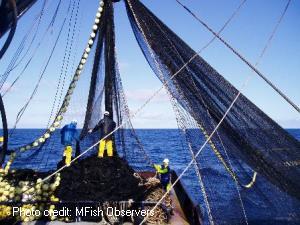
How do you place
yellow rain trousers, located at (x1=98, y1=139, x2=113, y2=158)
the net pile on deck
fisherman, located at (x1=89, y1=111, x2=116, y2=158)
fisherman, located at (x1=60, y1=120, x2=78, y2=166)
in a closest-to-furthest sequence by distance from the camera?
the net pile on deck < yellow rain trousers, located at (x1=98, y1=139, x2=113, y2=158) < fisherman, located at (x1=89, y1=111, x2=116, y2=158) < fisherman, located at (x1=60, y1=120, x2=78, y2=166)

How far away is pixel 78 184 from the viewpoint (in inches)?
240

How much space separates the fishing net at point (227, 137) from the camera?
4.66 metres

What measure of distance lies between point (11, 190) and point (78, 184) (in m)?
1.31

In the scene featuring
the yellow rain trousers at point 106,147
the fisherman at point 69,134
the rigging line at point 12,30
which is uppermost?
the rigging line at point 12,30

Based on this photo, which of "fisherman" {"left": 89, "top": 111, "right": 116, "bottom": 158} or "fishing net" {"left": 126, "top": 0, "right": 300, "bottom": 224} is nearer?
"fishing net" {"left": 126, "top": 0, "right": 300, "bottom": 224}

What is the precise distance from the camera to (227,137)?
499 cm

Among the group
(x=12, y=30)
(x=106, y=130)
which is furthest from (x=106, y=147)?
(x=12, y=30)

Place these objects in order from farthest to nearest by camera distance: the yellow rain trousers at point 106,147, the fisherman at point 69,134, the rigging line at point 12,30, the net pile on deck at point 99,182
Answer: the fisherman at point 69,134, the yellow rain trousers at point 106,147, the net pile on deck at point 99,182, the rigging line at point 12,30

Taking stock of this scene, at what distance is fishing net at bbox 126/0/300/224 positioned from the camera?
466cm

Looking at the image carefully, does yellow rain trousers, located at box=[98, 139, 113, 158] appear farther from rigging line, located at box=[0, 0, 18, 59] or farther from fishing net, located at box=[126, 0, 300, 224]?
rigging line, located at box=[0, 0, 18, 59]

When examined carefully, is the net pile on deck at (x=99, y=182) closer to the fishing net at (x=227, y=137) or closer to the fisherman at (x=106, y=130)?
the fisherman at (x=106, y=130)

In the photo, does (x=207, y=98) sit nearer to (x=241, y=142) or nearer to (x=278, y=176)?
(x=241, y=142)

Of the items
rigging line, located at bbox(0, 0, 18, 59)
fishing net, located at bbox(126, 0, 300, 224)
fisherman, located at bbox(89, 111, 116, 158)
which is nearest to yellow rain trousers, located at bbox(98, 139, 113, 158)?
fisherman, located at bbox(89, 111, 116, 158)

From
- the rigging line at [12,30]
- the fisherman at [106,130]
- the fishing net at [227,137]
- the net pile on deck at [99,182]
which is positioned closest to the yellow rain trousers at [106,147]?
the fisherman at [106,130]
